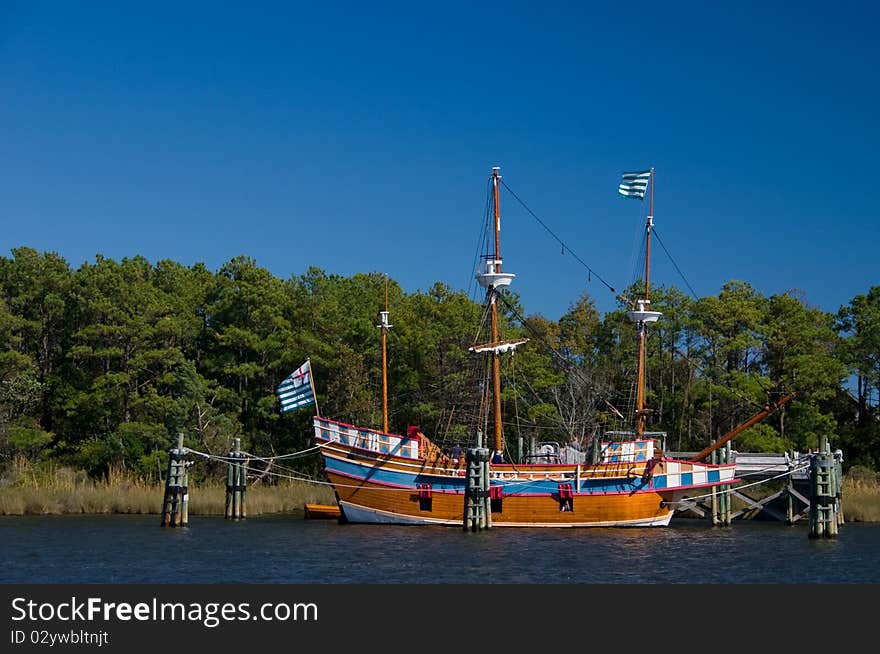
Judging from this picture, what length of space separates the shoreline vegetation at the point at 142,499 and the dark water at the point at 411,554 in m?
2.62

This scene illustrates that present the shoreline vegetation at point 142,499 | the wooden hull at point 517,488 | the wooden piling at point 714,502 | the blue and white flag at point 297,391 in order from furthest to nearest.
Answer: the shoreline vegetation at point 142,499, the wooden piling at point 714,502, the wooden hull at point 517,488, the blue and white flag at point 297,391

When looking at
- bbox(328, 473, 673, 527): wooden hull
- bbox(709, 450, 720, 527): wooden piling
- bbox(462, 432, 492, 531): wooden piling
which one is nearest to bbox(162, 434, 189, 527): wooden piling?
bbox(328, 473, 673, 527): wooden hull

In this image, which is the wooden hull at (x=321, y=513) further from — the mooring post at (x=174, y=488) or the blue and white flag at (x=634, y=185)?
the blue and white flag at (x=634, y=185)

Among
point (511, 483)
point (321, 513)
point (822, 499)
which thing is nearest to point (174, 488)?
point (321, 513)

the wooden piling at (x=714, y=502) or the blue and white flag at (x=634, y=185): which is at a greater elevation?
the blue and white flag at (x=634, y=185)

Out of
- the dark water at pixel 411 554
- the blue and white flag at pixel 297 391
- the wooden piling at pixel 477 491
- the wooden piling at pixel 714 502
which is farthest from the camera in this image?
the wooden piling at pixel 714 502

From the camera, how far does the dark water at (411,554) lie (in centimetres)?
3684

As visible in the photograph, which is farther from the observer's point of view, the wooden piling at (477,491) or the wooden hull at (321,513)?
the wooden hull at (321,513)

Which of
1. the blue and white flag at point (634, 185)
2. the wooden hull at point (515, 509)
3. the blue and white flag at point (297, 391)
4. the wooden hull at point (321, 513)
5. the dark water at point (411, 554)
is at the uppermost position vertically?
the blue and white flag at point (634, 185)

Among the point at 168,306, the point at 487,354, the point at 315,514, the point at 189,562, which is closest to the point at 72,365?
the point at 168,306

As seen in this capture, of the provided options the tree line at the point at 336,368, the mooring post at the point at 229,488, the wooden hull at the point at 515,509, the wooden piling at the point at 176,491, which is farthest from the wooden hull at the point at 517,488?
the tree line at the point at 336,368

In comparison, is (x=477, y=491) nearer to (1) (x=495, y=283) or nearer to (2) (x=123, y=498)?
(1) (x=495, y=283)

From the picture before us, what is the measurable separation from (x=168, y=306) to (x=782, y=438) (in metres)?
39.2

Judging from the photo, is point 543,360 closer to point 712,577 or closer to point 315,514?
point 315,514
